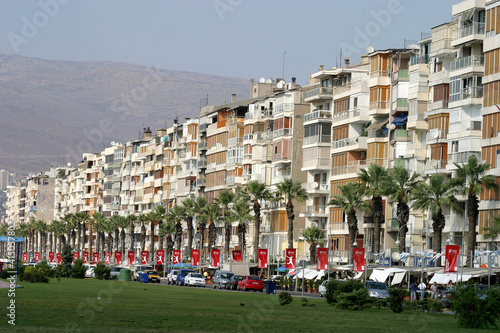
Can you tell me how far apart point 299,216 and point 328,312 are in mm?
77443

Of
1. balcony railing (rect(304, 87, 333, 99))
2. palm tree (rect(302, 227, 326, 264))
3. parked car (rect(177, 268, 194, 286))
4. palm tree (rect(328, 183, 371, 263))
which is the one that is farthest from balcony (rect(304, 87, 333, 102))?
parked car (rect(177, 268, 194, 286))

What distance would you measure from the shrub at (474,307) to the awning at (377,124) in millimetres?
67680

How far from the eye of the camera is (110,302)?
48281 millimetres

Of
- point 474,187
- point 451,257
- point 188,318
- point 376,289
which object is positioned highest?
point 474,187

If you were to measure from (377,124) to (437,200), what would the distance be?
25393mm

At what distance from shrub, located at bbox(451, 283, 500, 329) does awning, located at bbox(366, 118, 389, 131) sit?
67680 millimetres

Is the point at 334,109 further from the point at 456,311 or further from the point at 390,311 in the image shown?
the point at 456,311

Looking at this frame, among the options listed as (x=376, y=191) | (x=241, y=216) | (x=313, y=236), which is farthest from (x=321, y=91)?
(x=376, y=191)

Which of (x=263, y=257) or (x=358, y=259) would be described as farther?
(x=263, y=257)

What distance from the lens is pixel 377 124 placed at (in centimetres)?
10769

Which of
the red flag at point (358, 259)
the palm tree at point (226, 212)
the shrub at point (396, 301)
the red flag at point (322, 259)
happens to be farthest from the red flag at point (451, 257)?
the palm tree at point (226, 212)

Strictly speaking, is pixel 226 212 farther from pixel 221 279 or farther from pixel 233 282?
pixel 233 282

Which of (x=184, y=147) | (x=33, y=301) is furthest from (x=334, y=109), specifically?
(x=33, y=301)

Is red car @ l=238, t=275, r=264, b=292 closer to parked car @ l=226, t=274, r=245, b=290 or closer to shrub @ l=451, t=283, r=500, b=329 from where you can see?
parked car @ l=226, t=274, r=245, b=290
